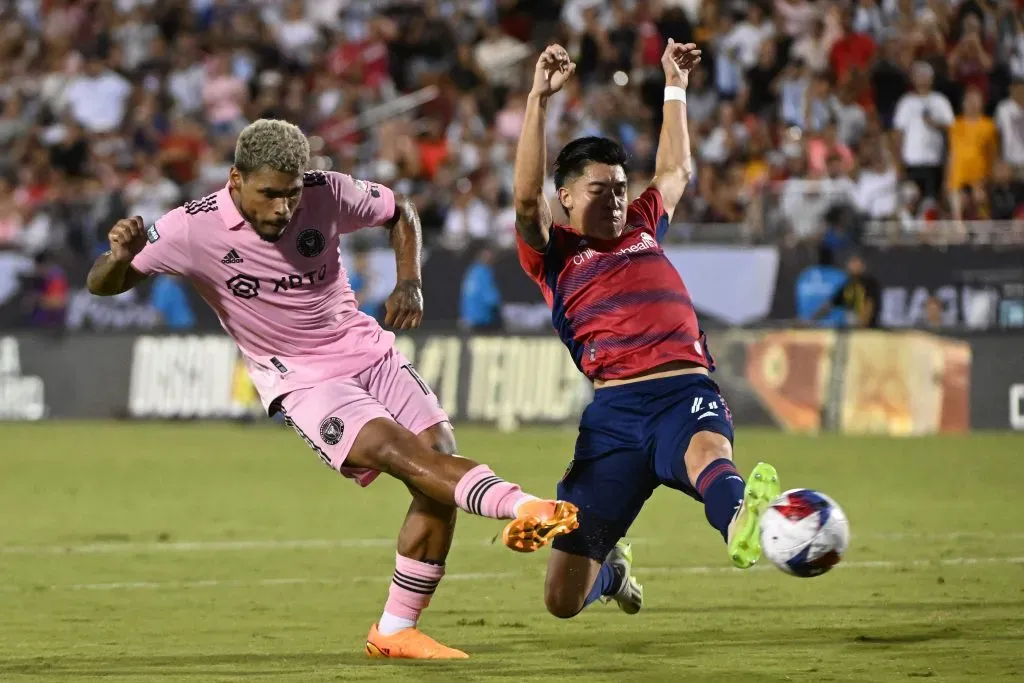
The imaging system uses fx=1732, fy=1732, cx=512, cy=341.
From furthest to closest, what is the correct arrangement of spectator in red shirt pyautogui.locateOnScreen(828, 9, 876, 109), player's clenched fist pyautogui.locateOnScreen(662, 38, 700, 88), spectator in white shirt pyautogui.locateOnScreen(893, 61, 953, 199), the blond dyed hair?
spectator in red shirt pyautogui.locateOnScreen(828, 9, 876, 109)
spectator in white shirt pyautogui.locateOnScreen(893, 61, 953, 199)
player's clenched fist pyautogui.locateOnScreen(662, 38, 700, 88)
the blond dyed hair

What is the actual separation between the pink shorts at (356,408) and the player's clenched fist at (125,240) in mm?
932

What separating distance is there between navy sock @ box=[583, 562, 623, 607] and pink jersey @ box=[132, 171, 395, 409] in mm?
1368

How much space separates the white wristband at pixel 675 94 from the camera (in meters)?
8.14

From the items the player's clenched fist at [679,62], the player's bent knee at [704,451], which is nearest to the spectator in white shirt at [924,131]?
the player's clenched fist at [679,62]

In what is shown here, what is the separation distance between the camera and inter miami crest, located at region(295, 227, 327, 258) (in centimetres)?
738

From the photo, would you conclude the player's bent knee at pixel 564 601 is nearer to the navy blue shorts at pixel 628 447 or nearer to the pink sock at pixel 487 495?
the navy blue shorts at pixel 628 447

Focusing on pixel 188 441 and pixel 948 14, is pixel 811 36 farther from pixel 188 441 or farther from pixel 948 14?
pixel 188 441

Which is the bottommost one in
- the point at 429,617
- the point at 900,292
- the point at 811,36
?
the point at 429,617

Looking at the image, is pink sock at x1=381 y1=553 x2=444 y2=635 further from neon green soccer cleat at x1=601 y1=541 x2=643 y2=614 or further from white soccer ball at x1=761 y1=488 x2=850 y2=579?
white soccer ball at x1=761 y1=488 x2=850 y2=579

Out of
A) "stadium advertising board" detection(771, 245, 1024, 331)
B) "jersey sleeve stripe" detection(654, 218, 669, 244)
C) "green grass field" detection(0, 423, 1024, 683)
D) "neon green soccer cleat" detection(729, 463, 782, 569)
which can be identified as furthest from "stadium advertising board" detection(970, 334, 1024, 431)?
"neon green soccer cleat" detection(729, 463, 782, 569)

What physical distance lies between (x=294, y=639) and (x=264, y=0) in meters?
21.7

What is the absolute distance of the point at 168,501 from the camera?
46.4ft

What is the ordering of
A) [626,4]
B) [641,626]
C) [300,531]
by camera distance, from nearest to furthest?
[641,626] < [300,531] < [626,4]

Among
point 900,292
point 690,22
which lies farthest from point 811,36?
point 900,292
